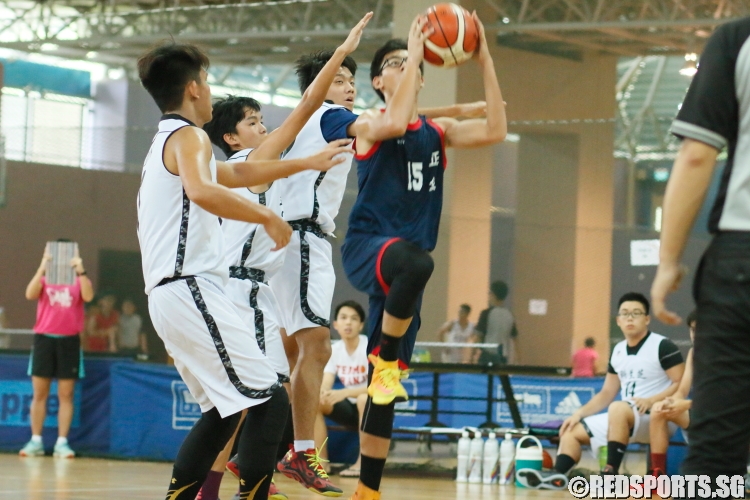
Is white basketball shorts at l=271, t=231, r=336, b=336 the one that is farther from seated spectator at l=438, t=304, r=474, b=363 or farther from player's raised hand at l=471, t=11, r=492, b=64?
seated spectator at l=438, t=304, r=474, b=363

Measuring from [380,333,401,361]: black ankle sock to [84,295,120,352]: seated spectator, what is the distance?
10.4 metres

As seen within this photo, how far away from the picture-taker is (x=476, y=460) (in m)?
8.88

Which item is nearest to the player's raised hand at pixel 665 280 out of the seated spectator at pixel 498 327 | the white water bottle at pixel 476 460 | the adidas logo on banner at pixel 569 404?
the white water bottle at pixel 476 460

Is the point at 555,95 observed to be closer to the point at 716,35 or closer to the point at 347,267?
the point at 347,267

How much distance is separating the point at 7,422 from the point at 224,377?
7.44 metres

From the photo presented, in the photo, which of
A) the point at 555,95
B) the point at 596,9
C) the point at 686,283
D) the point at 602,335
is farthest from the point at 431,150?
the point at 555,95

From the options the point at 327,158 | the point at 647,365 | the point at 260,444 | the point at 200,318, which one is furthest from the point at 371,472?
the point at 647,365

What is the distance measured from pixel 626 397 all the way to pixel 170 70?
528cm

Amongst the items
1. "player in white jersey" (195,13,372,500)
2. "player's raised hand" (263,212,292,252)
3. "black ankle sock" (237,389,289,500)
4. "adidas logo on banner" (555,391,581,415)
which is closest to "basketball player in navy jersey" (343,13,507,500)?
"player in white jersey" (195,13,372,500)

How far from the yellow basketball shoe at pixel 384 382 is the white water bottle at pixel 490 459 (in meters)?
4.25

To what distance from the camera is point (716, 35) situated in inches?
109

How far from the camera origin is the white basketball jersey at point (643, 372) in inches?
323

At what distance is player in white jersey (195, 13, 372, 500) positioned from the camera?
16.1 feet

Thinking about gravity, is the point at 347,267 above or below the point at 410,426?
above
